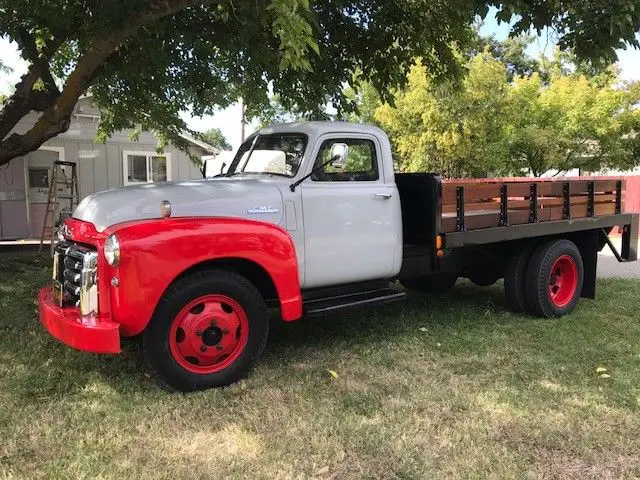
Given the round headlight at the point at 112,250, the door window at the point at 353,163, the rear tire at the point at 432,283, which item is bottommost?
the rear tire at the point at 432,283

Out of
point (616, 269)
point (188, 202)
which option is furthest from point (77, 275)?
point (616, 269)

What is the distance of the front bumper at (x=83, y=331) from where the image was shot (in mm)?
3799

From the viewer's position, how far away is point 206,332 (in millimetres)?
4227

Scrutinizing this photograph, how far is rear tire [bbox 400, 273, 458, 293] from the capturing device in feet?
24.1

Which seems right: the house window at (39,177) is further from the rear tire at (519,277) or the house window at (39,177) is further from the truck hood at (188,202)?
the rear tire at (519,277)

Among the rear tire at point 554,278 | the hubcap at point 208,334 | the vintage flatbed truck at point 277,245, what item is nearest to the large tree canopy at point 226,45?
the vintage flatbed truck at point 277,245

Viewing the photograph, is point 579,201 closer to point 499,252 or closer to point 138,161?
point 499,252

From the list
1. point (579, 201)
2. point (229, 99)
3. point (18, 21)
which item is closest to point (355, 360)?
point (579, 201)

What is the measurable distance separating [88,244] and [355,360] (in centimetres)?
226

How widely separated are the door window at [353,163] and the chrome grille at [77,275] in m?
1.92

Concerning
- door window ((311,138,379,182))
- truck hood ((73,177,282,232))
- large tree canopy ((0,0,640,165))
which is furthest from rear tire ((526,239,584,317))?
truck hood ((73,177,282,232))

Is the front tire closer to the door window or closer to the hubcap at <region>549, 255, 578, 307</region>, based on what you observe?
the door window

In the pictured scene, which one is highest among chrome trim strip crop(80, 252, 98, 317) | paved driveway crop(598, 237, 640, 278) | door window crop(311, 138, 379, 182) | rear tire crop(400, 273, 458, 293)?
door window crop(311, 138, 379, 182)

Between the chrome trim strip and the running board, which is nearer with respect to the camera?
the chrome trim strip
